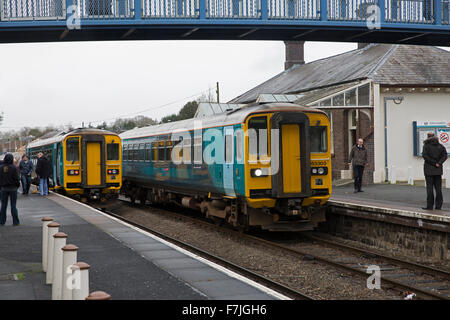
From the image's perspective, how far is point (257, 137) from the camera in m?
12.5

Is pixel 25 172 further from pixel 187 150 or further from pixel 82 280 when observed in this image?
pixel 82 280

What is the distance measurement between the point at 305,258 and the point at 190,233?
188 inches

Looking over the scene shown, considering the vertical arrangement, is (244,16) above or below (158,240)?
above

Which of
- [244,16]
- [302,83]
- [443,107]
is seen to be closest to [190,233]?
[244,16]

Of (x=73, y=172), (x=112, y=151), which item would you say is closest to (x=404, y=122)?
(x=112, y=151)

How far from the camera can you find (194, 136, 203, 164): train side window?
599 inches

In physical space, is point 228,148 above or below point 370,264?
above

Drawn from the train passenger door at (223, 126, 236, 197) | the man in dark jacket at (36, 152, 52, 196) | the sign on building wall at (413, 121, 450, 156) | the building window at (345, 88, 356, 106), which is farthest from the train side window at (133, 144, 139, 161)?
the sign on building wall at (413, 121, 450, 156)

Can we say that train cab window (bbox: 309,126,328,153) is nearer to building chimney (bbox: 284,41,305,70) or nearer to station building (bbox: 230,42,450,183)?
station building (bbox: 230,42,450,183)

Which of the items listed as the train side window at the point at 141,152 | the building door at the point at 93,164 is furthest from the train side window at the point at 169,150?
the train side window at the point at 141,152

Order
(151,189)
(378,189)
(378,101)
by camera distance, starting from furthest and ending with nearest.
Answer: (378,101) < (151,189) < (378,189)

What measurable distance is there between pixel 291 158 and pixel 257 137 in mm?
920

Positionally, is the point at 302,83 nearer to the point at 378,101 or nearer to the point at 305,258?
the point at 378,101
